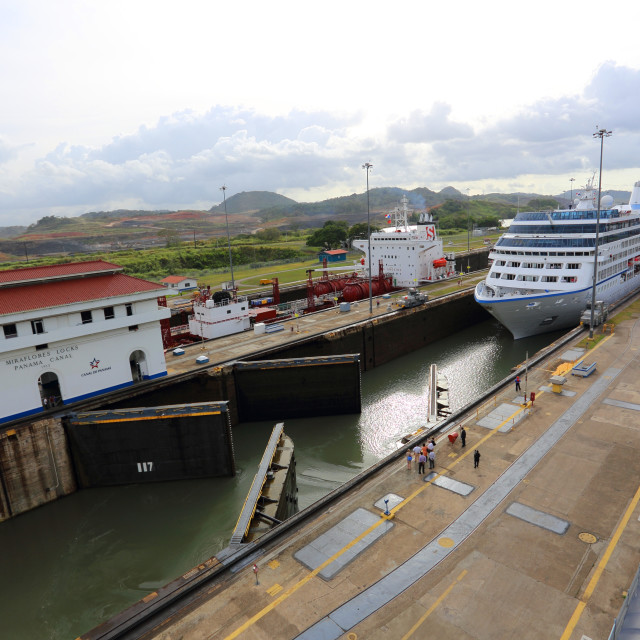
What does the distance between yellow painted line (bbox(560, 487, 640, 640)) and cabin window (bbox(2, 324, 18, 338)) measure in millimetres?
25613

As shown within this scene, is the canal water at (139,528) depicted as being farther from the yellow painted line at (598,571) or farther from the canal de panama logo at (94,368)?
the yellow painted line at (598,571)

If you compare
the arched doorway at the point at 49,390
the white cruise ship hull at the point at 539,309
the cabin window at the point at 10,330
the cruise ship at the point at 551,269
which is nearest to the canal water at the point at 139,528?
the arched doorway at the point at 49,390

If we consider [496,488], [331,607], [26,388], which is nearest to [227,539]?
[331,607]

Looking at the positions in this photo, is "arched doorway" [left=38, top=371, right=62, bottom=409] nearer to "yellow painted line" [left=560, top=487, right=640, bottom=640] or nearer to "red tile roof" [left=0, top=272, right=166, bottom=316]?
"red tile roof" [left=0, top=272, right=166, bottom=316]

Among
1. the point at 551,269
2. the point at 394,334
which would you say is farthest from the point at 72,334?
the point at 551,269

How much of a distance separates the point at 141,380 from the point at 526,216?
4016 centimetres

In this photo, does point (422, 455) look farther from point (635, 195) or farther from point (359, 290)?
point (635, 195)

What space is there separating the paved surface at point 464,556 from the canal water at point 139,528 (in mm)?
7012

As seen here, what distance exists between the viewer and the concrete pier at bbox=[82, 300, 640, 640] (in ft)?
37.6

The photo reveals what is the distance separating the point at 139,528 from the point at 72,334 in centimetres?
1092

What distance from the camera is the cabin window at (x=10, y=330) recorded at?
22281mm

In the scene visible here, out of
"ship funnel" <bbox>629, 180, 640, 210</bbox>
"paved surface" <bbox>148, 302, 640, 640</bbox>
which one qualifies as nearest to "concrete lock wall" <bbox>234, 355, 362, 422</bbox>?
"paved surface" <bbox>148, 302, 640, 640</bbox>

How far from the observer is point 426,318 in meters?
46.8

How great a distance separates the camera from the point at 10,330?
73.6 ft
